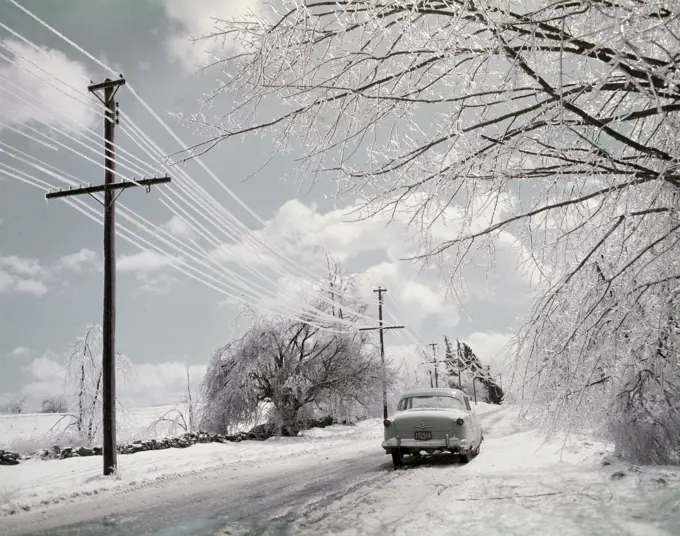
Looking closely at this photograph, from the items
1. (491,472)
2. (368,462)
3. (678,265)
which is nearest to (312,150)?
(678,265)

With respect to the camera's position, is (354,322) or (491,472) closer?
(491,472)

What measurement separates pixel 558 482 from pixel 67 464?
10528mm

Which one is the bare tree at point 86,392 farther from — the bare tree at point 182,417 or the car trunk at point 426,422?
the car trunk at point 426,422

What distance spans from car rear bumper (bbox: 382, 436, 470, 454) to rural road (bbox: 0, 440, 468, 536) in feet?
1.76

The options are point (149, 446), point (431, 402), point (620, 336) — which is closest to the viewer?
point (620, 336)

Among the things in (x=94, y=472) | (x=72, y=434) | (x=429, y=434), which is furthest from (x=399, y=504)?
(x=72, y=434)

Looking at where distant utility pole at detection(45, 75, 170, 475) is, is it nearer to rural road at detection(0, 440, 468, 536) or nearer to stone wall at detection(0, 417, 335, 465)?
rural road at detection(0, 440, 468, 536)

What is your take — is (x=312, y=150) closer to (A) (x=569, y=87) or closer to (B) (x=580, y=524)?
(A) (x=569, y=87)

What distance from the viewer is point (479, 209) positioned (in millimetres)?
4875

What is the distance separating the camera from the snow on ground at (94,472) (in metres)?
8.52

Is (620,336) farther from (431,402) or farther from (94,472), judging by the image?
(94,472)

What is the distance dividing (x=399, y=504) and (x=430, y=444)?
4796 millimetres

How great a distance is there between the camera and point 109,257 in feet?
40.5

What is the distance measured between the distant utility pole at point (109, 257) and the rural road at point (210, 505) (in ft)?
7.57
